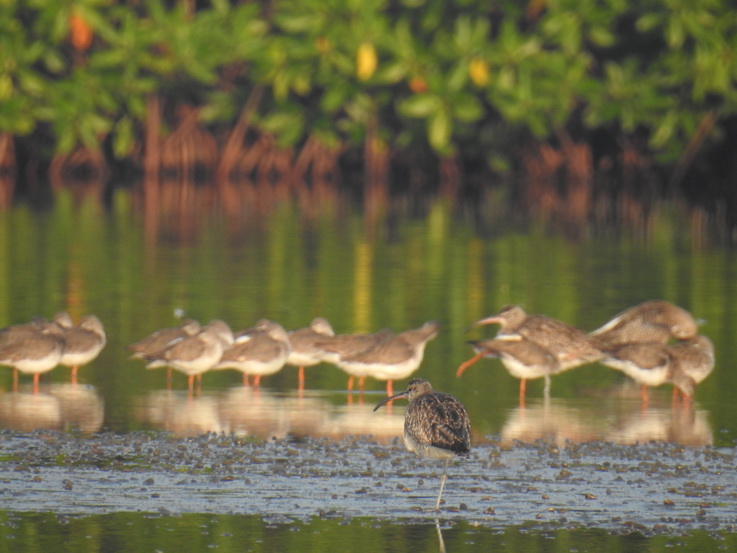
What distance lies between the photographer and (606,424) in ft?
34.2

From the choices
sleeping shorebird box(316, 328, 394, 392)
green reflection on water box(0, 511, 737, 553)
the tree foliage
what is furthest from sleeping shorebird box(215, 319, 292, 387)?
the tree foliage

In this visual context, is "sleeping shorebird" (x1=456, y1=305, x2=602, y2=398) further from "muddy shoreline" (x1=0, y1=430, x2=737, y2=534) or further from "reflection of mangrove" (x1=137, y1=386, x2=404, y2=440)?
"muddy shoreline" (x1=0, y1=430, x2=737, y2=534)

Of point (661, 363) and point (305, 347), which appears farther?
point (305, 347)

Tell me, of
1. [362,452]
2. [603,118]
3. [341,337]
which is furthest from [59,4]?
[362,452]

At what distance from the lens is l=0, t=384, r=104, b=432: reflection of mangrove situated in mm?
10070

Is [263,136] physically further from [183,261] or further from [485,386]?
[485,386]

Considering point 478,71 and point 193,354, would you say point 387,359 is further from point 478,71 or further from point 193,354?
point 478,71

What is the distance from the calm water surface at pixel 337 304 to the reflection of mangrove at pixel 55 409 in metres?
0.02

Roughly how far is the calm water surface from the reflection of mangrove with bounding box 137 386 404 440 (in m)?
0.02

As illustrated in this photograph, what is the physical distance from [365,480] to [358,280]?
31.2 ft

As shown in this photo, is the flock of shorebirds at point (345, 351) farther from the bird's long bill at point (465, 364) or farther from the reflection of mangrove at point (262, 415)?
the reflection of mangrove at point (262, 415)

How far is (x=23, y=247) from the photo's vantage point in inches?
837

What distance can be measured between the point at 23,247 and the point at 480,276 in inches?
240

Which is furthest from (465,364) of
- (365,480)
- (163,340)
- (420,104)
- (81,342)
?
(420,104)
